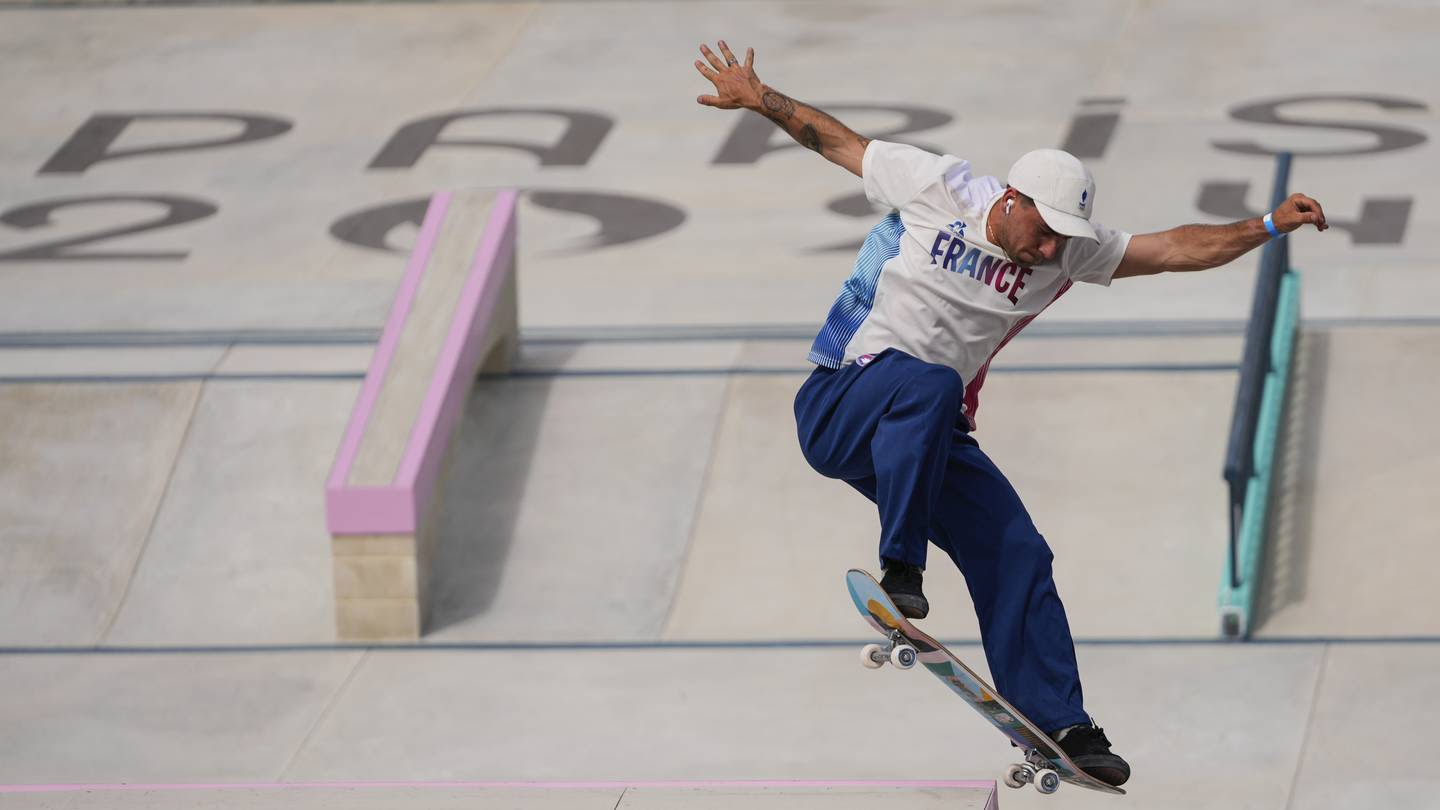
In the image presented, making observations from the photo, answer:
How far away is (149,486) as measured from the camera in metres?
12.4

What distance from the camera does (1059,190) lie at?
21.3 ft

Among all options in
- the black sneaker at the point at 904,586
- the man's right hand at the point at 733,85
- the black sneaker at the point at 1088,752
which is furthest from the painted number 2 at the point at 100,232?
the black sneaker at the point at 1088,752

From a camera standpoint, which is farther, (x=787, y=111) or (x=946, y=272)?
(x=787, y=111)

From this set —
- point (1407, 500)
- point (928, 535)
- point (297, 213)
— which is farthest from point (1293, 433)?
point (297, 213)

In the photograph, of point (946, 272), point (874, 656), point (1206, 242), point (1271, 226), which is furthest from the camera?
point (874, 656)

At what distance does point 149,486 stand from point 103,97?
30.2 feet

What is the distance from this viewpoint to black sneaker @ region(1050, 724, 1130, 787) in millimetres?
7090

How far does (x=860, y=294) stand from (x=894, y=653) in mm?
1207

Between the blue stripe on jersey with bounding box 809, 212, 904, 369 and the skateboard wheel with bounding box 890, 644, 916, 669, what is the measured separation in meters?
0.97

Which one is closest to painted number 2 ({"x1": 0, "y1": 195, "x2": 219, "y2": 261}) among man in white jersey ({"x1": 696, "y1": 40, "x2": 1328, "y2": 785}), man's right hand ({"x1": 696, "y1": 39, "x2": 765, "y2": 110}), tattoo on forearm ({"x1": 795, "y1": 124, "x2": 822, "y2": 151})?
man's right hand ({"x1": 696, "y1": 39, "x2": 765, "y2": 110})

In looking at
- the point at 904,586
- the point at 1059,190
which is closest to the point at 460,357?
the point at 904,586

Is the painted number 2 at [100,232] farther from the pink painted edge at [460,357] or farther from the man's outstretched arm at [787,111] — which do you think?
the man's outstretched arm at [787,111]

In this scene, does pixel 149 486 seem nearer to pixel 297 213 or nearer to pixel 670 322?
pixel 670 322

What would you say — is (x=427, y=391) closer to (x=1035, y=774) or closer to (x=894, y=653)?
(x=894, y=653)
